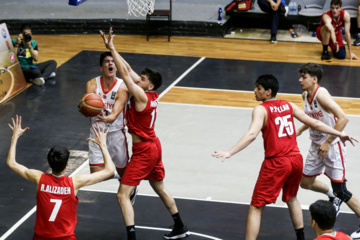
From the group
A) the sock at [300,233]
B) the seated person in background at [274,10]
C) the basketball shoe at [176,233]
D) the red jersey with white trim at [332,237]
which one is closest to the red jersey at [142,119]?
the basketball shoe at [176,233]

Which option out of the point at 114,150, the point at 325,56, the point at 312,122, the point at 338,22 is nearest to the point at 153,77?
the point at 114,150

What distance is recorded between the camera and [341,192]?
6281mm

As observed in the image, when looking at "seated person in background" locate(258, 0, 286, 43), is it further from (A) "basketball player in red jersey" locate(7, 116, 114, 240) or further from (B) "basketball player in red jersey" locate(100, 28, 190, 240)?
(A) "basketball player in red jersey" locate(7, 116, 114, 240)

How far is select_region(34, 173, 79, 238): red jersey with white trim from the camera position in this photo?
15.8 ft

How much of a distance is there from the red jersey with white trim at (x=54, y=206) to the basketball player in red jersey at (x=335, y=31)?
951cm

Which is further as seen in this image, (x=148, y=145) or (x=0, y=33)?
(x=0, y=33)

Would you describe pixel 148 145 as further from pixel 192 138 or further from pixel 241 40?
pixel 241 40

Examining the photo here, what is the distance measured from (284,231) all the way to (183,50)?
824 centimetres

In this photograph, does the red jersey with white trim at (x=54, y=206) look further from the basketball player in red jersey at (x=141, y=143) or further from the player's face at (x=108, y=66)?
the player's face at (x=108, y=66)

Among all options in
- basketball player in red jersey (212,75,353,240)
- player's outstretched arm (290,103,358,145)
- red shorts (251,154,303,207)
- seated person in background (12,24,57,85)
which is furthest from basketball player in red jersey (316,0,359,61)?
red shorts (251,154,303,207)

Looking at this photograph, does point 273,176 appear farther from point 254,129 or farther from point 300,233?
point 300,233

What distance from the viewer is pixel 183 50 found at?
46.1 ft

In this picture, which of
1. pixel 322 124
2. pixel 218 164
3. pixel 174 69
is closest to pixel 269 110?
pixel 322 124

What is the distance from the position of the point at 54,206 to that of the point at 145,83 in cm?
172
